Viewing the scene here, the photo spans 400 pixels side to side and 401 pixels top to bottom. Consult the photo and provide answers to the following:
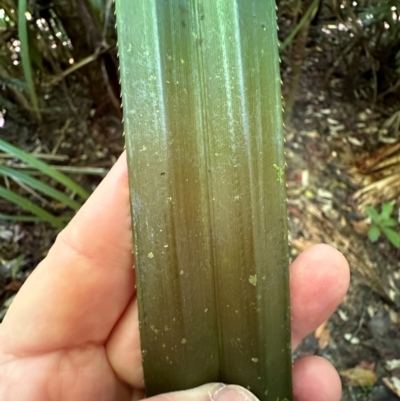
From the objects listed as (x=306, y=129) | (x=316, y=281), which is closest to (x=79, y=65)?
(x=306, y=129)

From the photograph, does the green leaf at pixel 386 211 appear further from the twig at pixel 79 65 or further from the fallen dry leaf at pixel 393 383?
the twig at pixel 79 65

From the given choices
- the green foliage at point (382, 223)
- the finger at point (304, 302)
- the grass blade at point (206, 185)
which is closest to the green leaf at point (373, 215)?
the green foliage at point (382, 223)

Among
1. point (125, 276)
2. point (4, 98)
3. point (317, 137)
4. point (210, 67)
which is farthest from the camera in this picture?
point (317, 137)

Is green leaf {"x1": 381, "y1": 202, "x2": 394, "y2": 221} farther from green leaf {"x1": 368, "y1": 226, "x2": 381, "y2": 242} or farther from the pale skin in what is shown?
the pale skin

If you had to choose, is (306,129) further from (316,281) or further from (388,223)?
(316,281)

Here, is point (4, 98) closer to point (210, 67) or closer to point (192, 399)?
point (210, 67)

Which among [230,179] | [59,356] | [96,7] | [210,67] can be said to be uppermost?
[96,7]

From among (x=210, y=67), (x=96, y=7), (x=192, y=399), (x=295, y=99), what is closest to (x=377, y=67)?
(x=295, y=99)
